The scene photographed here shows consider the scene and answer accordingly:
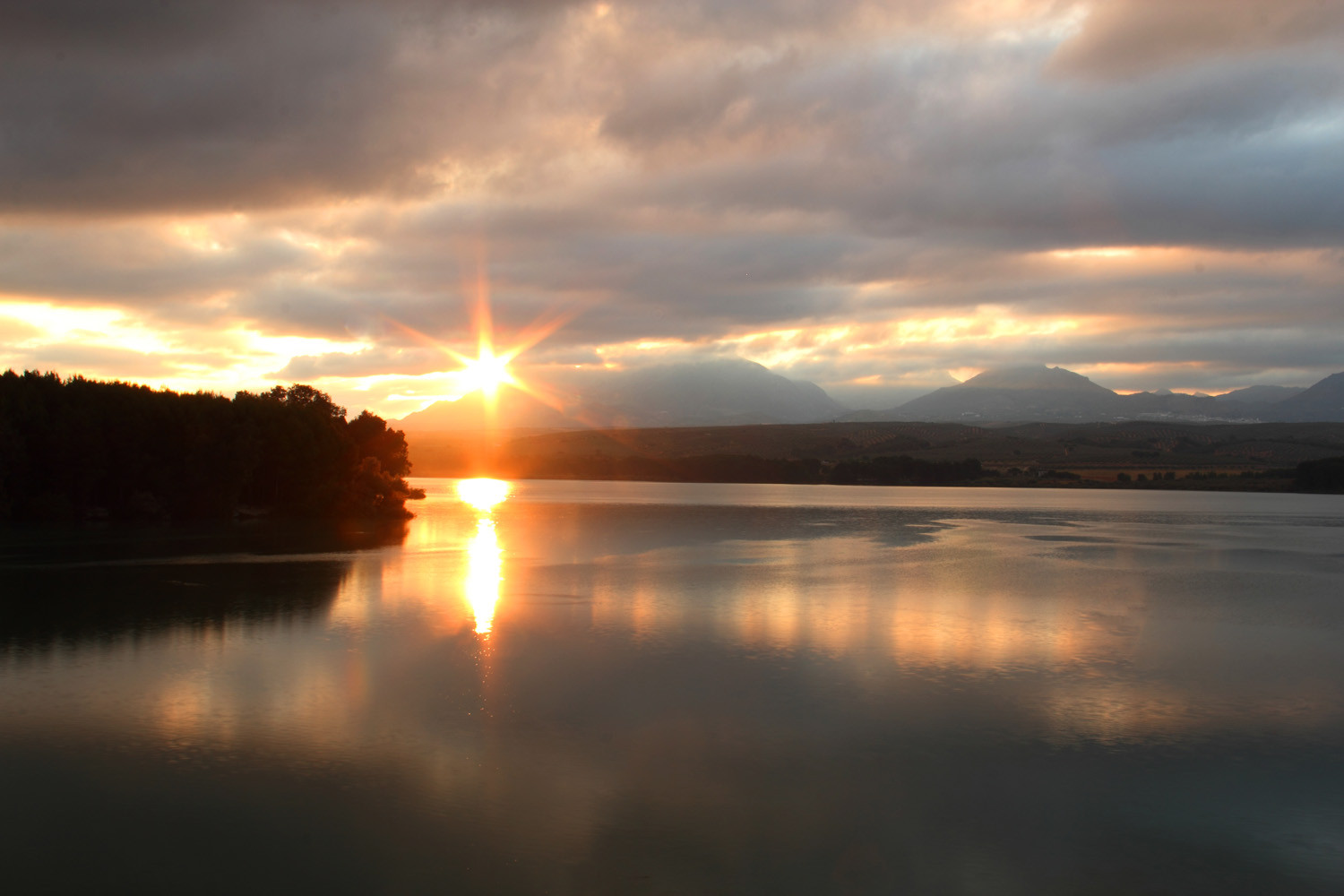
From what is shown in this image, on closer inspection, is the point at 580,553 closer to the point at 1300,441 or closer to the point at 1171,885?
the point at 1171,885

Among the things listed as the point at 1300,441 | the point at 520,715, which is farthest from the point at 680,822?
the point at 1300,441

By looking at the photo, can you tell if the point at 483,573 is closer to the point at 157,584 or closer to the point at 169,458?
the point at 157,584

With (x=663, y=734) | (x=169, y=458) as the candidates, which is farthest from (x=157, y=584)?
(x=169, y=458)

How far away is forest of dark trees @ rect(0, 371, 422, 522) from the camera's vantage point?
49000 millimetres

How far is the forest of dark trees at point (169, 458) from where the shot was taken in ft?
161

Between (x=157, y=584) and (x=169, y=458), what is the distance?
89.0 feet

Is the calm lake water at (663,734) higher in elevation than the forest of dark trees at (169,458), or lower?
lower

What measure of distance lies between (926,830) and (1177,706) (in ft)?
27.3

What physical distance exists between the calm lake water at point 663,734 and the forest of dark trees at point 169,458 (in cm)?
1853

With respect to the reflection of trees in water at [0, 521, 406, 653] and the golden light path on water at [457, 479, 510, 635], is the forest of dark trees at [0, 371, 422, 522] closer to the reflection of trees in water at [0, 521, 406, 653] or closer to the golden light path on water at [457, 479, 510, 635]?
the reflection of trees in water at [0, 521, 406, 653]

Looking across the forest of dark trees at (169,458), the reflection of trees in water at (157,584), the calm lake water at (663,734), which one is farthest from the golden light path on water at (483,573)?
the forest of dark trees at (169,458)

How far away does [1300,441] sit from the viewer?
152m

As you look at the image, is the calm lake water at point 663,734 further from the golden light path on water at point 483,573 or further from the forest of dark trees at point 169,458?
the forest of dark trees at point 169,458

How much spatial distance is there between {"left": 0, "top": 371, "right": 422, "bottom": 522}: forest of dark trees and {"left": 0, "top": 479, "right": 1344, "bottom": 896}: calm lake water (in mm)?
18532
